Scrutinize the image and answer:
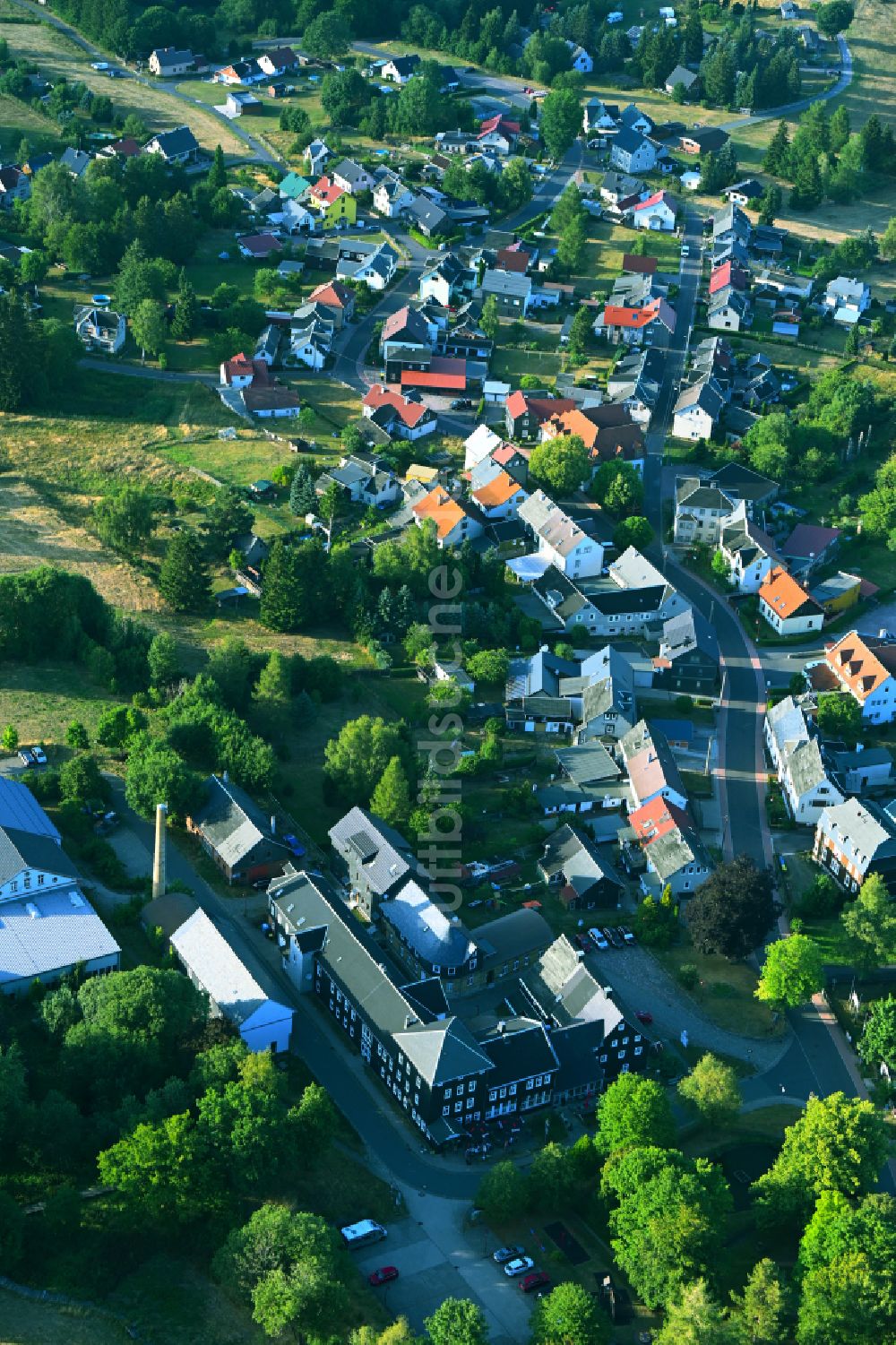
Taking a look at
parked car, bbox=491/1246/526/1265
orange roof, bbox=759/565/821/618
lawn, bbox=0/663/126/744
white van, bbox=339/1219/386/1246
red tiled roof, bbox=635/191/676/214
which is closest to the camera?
white van, bbox=339/1219/386/1246

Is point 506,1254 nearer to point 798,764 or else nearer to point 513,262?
point 798,764

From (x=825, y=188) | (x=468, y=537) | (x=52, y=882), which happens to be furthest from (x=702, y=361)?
(x=52, y=882)

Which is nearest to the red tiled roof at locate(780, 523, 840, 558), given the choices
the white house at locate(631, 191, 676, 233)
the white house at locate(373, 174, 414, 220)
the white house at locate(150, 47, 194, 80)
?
the white house at locate(631, 191, 676, 233)

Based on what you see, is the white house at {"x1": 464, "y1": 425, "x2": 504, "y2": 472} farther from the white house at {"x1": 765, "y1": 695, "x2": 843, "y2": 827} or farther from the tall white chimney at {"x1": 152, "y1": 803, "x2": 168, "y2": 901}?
the tall white chimney at {"x1": 152, "y1": 803, "x2": 168, "y2": 901}

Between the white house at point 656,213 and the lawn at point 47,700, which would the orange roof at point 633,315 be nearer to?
the white house at point 656,213

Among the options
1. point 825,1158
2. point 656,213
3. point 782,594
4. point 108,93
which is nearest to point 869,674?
point 782,594

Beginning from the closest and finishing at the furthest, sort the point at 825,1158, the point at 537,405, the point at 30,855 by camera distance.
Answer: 1. the point at 825,1158
2. the point at 30,855
3. the point at 537,405

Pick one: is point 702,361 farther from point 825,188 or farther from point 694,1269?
point 694,1269
